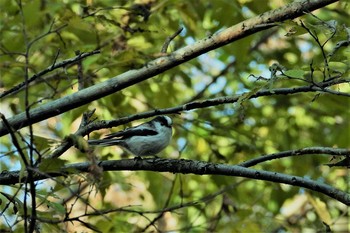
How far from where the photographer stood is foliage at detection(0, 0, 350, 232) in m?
2.82

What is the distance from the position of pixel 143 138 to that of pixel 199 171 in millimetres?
1455

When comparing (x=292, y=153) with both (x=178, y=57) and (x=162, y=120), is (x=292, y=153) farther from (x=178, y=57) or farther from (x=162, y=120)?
(x=162, y=120)

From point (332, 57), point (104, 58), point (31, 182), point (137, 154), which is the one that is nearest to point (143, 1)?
point (104, 58)

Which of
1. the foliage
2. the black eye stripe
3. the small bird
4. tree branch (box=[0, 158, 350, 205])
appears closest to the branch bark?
the foliage

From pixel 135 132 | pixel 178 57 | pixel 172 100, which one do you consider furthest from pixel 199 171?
pixel 172 100

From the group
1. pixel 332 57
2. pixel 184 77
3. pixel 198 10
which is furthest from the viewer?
pixel 184 77

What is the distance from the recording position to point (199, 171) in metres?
2.83

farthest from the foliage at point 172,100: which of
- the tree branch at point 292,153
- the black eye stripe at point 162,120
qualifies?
the black eye stripe at point 162,120

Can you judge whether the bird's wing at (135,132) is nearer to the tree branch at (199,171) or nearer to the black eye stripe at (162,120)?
the black eye stripe at (162,120)

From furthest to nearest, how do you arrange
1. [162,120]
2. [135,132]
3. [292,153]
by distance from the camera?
[162,120]
[135,132]
[292,153]

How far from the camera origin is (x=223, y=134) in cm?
521

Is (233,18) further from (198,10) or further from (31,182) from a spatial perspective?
(31,182)

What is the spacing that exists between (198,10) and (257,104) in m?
2.28

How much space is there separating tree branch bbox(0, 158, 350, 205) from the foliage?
0.18ft
